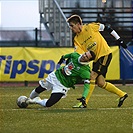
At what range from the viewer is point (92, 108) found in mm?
9930

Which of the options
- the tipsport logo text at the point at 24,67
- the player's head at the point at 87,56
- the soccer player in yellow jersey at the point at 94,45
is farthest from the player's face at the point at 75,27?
the tipsport logo text at the point at 24,67

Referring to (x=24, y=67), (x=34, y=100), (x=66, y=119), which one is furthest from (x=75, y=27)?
(x=24, y=67)

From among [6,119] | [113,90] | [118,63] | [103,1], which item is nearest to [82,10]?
[103,1]

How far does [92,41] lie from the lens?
9.93m

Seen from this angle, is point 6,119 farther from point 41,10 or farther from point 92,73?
point 41,10

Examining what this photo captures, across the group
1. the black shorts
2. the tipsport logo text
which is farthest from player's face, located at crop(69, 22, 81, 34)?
the tipsport logo text

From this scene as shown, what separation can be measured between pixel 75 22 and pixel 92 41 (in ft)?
1.65

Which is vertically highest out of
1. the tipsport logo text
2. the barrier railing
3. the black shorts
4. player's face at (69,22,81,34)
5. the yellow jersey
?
player's face at (69,22,81,34)

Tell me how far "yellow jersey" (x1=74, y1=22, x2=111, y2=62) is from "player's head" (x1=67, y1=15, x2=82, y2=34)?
0.48 ft

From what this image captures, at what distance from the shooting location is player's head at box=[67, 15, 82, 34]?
9648mm

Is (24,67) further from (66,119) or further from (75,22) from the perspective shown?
(66,119)

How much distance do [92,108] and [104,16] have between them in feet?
54.0

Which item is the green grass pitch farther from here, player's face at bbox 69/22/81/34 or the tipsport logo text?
the tipsport logo text

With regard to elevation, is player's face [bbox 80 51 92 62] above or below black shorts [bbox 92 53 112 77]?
above
